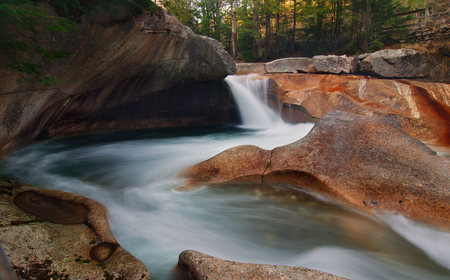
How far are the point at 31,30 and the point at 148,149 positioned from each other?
3.98 m

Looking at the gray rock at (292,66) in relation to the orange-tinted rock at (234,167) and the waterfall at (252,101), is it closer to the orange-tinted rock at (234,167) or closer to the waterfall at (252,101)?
the waterfall at (252,101)

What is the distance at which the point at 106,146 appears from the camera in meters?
7.88

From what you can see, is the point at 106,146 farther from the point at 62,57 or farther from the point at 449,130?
the point at 449,130

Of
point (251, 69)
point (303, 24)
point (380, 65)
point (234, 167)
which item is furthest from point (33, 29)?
point (303, 24)

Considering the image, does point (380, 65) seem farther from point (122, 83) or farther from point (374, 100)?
point (122, 83)

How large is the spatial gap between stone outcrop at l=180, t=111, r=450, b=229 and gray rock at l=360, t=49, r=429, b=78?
28.2 feet

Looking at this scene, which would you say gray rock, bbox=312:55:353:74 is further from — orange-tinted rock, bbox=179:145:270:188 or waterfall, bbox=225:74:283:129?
orange-tinted rock, bbox=179:145:270:188

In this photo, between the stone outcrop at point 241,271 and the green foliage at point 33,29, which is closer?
the stone outcrop at point 241,271

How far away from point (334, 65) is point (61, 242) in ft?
42.0

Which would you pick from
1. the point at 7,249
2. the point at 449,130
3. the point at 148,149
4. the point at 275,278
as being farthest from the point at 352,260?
the point at 449,130

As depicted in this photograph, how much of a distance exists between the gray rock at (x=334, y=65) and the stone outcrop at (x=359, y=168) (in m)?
8.61

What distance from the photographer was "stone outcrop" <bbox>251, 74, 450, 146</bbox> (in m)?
7.83

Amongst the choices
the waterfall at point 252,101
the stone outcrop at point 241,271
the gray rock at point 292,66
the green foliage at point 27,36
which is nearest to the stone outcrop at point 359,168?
the stone outcrop at point 241,271

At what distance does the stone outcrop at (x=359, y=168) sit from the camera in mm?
3611
